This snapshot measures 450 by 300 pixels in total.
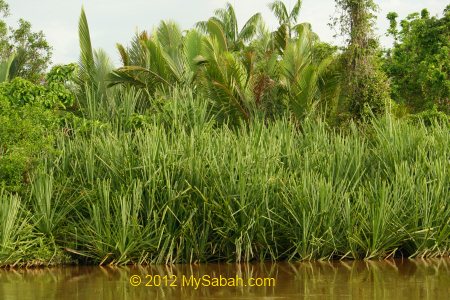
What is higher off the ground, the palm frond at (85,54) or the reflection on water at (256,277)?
the palm frond at (85,54)

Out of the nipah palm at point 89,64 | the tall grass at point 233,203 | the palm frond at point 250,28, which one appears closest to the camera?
the tall grass at point 233,203

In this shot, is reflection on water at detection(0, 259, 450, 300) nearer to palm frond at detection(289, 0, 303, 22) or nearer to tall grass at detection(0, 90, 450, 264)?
tall grass at detection(0, 90, 450, 264)

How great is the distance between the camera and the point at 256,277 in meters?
8.90

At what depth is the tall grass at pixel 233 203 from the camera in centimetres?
976

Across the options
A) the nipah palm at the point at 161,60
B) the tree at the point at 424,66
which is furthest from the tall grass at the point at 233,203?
the tree at the point at 424,66

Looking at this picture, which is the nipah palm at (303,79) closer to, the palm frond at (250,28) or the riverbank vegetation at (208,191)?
the riverbank vegetation at (208,191)

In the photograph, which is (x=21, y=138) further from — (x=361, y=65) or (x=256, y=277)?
(x=361, y=65)

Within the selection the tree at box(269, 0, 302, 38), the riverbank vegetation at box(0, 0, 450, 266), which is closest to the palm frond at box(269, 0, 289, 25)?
the tree at box(269, 0, 302, 38)

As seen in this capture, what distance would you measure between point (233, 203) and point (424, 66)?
14067 mm

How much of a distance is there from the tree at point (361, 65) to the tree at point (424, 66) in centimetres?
365

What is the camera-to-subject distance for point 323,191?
9.71 m

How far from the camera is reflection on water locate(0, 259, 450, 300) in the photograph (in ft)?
25.9

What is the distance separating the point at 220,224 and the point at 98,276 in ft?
5.47

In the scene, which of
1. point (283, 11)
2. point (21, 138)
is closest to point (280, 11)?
point (283, 11)
